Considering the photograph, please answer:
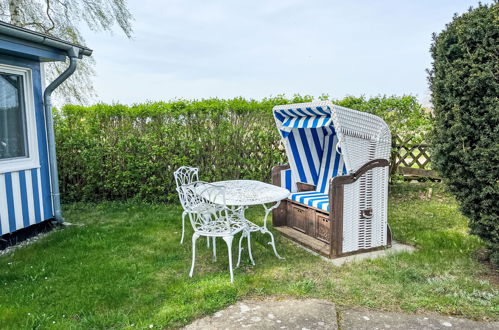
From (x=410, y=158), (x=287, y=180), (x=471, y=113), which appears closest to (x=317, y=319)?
(x=471, y=113)

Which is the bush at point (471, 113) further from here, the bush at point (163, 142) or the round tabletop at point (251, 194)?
the bush at point (163, 142)

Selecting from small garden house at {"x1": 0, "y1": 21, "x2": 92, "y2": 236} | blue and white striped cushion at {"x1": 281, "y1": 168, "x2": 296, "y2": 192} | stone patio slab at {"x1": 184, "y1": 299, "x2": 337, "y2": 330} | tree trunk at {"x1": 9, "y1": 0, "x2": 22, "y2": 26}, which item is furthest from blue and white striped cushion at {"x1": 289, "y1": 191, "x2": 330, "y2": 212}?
tree trunk at {"x1": 9, "y1": 0, "x2": 22, "y2": 26}

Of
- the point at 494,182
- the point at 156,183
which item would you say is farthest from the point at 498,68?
the point at 156,183

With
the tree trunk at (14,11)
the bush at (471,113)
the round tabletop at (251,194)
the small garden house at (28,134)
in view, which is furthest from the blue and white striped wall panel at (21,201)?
the tree trunk at (14,11)

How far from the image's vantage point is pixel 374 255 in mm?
4281

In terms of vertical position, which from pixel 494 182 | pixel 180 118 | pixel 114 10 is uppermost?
pixel 114 10

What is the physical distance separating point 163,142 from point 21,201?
2.71 meters

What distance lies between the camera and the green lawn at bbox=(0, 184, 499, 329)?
2.99 m

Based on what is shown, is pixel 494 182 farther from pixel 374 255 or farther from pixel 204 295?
pixel 204 295

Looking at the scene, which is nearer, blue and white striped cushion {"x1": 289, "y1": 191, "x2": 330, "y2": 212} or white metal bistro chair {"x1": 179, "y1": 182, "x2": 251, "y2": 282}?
white metal bistro chair {"x1": 179, "y1": 182, "x2": 251, "y2": 282}

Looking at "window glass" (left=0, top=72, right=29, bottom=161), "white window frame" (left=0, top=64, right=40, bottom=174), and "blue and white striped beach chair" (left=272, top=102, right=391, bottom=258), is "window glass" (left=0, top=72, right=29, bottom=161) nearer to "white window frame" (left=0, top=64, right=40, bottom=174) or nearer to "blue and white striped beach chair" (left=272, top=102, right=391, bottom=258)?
"white window frame" (left=0, top=64, right=40, bottom=174)

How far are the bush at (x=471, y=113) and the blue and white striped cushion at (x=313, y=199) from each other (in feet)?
4.34

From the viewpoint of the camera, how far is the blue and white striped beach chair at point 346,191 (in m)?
4.09

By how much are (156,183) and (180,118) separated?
54.6 inches
